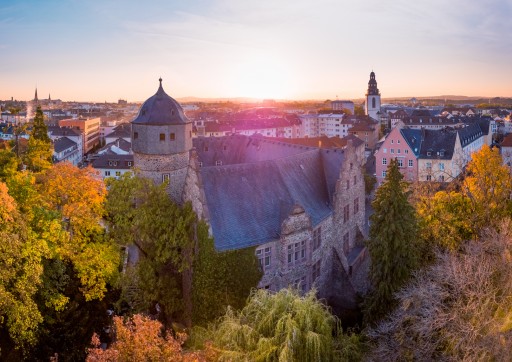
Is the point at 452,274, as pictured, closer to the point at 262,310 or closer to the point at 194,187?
the point at 262,310

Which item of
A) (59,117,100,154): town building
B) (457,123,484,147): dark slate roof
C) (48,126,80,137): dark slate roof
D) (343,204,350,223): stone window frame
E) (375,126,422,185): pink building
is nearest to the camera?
(343,204,350,223): stone window frame

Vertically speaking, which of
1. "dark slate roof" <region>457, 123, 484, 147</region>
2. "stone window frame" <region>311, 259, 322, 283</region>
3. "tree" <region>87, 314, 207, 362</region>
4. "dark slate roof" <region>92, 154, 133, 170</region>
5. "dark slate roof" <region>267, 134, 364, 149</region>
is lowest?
"stone window frame" <region>311, 259, 322, 283</region>

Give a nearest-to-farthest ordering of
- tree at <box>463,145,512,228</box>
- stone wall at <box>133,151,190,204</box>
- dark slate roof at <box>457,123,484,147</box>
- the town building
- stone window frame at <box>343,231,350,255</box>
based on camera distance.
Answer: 1. stone wall at <box>133,151,190,204</box>
2. tree at <box>463,145,512,228</box>
3. stone window frame at <box>343,231,350,255</box>
4. dark slate roof at <box>457,123,484,147</box>
5. the town building

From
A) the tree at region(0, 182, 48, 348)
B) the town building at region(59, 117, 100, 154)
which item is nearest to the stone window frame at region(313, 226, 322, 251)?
the tree at region(0, 182, 48, 348)

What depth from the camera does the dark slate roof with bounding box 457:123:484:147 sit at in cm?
9330

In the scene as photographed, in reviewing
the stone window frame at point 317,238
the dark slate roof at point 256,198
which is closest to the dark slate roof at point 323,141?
the dark slate roof at point 256,198

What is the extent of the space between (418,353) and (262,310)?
684cm

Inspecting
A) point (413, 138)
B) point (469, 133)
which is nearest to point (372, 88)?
point (469, 133)

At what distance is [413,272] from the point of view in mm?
30844

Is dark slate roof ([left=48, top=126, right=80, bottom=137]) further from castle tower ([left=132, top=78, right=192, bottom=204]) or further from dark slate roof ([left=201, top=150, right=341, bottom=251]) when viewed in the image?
Answer: dark slate roof ([left=201, top=150, right=341, bottom=251])

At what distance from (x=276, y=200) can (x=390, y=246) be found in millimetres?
8057

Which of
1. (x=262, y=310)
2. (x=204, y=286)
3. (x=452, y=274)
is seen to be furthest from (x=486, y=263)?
(x=204, y=286)

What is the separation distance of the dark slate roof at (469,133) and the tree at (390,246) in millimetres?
64475

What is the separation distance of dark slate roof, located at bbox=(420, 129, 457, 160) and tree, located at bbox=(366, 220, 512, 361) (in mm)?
57223
